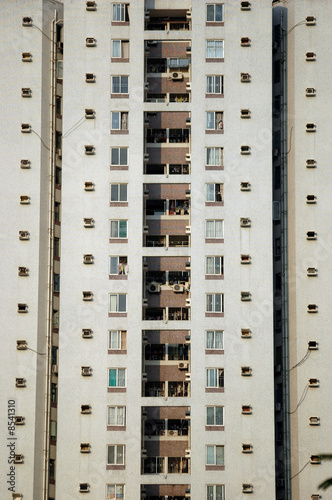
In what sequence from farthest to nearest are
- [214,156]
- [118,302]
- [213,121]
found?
[213,121], [214,156], [118,302]

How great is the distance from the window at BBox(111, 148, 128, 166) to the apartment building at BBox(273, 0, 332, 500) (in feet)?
28.4

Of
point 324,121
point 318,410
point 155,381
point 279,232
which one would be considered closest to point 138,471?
point 155,381

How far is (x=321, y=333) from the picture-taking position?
154 feet

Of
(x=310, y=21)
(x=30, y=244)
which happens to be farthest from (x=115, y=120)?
(x=310, y=21)

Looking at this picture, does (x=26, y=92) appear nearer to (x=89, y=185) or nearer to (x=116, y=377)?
(x=89, y=185)

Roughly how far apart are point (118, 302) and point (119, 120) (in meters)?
10.1

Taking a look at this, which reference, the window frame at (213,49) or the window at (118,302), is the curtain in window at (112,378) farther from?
the window frame at (213,49)

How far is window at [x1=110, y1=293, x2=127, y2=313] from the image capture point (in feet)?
154

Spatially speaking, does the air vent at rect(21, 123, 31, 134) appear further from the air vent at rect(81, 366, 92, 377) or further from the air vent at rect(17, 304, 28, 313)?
the air vent at rect(81, 366, 92, 377)

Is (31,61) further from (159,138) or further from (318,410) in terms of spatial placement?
(318,410)

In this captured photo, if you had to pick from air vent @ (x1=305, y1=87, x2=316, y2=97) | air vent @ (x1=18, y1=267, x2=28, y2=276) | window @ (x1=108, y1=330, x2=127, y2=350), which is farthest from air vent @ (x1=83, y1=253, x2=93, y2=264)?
air vent @ (x1=305, y1=87, x2=316, y2=97)

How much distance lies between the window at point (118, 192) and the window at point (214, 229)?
479 cm

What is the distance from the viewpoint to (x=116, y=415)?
46.1 metres

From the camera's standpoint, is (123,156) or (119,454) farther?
(123,156)
